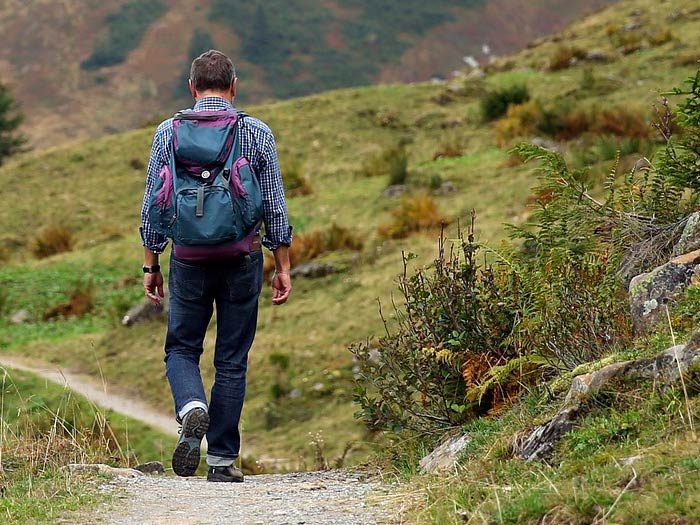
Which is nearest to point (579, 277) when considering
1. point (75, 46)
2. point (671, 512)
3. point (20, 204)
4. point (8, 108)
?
point (671, 512)

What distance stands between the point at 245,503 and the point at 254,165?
149 cm

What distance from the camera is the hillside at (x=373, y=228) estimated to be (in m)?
3.93

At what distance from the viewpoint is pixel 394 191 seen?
15297 millimetres

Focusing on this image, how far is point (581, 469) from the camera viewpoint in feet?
11.6

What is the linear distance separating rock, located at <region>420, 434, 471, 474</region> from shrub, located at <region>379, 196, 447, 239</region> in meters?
8.01

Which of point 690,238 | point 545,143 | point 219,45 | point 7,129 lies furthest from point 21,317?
point 219,45

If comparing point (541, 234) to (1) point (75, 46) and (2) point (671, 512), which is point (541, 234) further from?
(1) point (75, 46)

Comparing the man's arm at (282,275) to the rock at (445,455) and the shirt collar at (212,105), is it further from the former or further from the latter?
the rock at (445,455)

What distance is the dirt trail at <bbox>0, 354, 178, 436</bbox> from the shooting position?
33.7 ft

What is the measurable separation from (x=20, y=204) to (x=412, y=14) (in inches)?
3535

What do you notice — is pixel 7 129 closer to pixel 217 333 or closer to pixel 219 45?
pixel 217 333

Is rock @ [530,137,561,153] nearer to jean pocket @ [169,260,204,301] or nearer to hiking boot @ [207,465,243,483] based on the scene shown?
hiking boot @ [207,465,243,483]

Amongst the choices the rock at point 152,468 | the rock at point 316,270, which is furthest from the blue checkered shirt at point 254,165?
the rock at point 316,270

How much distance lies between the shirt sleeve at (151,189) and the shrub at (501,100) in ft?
45.1
